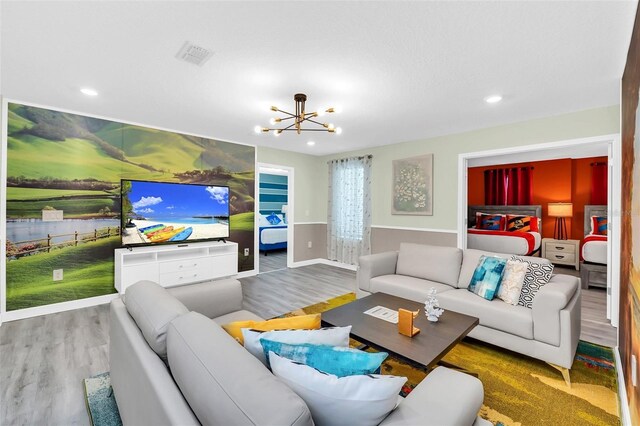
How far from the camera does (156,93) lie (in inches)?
123

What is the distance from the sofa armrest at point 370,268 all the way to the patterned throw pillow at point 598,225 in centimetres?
496

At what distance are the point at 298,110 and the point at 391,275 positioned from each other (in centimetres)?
226

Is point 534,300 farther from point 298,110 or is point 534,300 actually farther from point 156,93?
Answer: point 156,93

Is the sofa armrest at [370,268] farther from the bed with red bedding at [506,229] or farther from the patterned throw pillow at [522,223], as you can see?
the patterned throw pillow at [522,223]

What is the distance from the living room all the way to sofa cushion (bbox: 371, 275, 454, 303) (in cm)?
100

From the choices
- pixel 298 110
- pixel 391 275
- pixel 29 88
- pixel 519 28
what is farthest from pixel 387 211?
pixel 29 88

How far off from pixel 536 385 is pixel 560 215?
5.78 meters

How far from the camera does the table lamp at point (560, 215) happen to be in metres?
6.28

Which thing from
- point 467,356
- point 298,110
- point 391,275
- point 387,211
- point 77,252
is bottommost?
point 467,356

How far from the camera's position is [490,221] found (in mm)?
7352

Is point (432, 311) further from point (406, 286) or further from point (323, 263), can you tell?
point (323, 263)

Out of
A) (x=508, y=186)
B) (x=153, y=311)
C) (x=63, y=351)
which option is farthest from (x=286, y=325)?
(x=508, y=186)

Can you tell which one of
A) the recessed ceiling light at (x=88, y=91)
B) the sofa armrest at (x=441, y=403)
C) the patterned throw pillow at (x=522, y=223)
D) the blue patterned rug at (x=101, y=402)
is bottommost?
the blue patterned rug at (x=101, y=402)

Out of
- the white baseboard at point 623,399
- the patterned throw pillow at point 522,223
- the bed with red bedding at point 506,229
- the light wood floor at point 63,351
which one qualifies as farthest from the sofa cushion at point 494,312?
the patterned throw pillow at point 522,223
